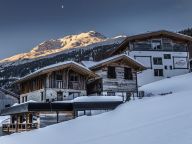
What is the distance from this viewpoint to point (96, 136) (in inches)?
920

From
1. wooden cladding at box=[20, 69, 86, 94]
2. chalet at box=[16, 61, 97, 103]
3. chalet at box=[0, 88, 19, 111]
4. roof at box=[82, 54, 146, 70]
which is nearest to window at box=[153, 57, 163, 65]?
roof at box=[82, 54, 146, 70]

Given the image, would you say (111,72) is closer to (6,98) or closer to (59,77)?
(59,77)

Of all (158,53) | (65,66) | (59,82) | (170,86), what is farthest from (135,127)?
(158,53)

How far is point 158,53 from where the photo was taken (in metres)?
57.3

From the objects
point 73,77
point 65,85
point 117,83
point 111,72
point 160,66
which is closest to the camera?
point 65,85

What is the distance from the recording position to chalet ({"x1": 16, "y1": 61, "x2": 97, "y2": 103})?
42094mm

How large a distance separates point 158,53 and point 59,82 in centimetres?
2067

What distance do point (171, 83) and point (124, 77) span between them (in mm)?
6910

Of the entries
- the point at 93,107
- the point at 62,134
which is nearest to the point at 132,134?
the point at 62,134

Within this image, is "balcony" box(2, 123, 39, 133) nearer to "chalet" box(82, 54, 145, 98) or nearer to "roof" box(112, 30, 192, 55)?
"chalet" box(82, 54, 145, 98)

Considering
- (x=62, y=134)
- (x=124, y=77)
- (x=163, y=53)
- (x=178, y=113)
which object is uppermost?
(x=163, y=53)

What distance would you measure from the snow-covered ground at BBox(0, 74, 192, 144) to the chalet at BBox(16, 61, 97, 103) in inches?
350

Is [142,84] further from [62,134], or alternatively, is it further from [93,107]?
[62,134]

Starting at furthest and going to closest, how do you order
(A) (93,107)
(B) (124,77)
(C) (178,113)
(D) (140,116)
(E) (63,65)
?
(B) (124,77) < (E) (63,65) < (A) (93,107) < (D) (140,116) < (C) (178,113)
